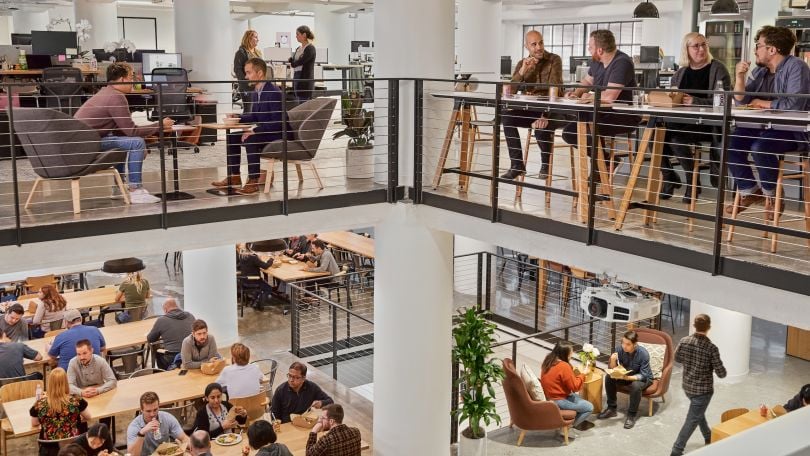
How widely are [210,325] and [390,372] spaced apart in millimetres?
3918

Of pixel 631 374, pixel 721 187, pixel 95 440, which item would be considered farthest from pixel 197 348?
pixel 721 187

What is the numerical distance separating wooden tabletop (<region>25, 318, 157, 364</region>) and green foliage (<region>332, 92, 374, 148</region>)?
300cm

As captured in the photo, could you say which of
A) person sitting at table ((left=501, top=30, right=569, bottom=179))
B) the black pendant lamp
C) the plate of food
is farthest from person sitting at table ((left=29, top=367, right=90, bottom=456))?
the black pendant lamp

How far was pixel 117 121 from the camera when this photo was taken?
232 inches

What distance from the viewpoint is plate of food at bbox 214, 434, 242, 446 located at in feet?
20.0

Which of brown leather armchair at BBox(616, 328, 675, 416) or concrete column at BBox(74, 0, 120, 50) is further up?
concrete column at BBox(74, 0, 120, 50)

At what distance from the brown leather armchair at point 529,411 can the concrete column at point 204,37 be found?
4.83m

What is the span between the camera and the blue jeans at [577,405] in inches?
321

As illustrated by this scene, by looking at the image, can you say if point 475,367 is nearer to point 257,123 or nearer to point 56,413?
point 257,123

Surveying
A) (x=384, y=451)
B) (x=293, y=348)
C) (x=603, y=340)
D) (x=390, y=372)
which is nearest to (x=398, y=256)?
(x=390, y=372)

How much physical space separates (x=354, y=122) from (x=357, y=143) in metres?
0.27

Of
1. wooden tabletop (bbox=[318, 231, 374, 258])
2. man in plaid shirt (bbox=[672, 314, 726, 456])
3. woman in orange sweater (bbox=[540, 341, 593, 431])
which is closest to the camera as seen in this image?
man in plaid shirt (bbox=[672, 314, 726, 456])

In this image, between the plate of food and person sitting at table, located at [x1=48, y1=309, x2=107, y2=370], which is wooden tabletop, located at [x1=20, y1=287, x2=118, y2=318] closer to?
person sitting at table, located at [x1=48, y1=309, x2=107, y2=370]

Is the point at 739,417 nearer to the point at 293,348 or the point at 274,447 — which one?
the point at 274,447
